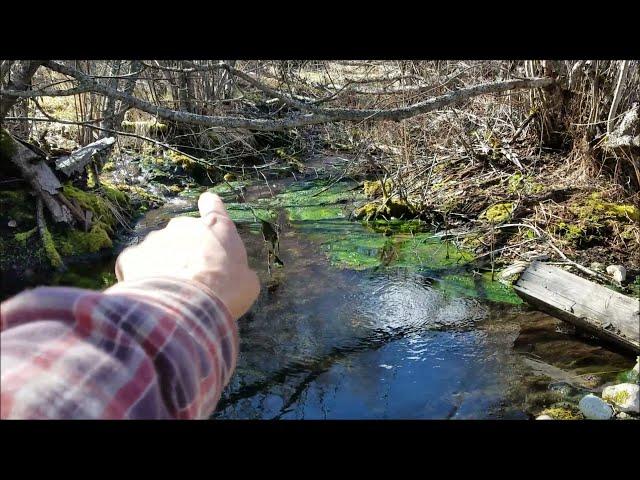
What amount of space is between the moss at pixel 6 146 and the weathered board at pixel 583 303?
2334 millimetres

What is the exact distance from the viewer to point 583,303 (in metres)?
1.81

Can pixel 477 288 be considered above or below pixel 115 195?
Result: below

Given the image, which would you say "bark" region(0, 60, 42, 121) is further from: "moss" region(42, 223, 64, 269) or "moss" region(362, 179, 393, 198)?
"moss" region(362, 179, 393, 198)

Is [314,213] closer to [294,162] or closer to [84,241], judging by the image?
[294,162]

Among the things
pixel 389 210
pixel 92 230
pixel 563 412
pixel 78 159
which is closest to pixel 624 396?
pixel 563 412

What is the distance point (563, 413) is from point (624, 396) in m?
0.17

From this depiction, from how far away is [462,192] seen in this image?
3.31 meters

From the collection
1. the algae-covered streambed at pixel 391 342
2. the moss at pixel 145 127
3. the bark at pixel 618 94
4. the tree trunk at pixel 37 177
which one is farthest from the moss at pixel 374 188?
the tree trunk at pixel 37 177

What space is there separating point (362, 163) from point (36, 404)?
12.9 ft

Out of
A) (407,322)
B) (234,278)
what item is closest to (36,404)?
(234,278)

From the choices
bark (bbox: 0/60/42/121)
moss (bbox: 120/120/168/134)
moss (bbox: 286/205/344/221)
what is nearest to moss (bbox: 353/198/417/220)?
moss (bbox: 286/205/344/221)

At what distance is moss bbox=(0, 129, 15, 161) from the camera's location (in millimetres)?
2562

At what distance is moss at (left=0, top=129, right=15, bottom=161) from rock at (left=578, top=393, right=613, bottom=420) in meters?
2.58

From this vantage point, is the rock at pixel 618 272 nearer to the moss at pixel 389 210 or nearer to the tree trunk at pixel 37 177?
the moss at pixel 389 210
